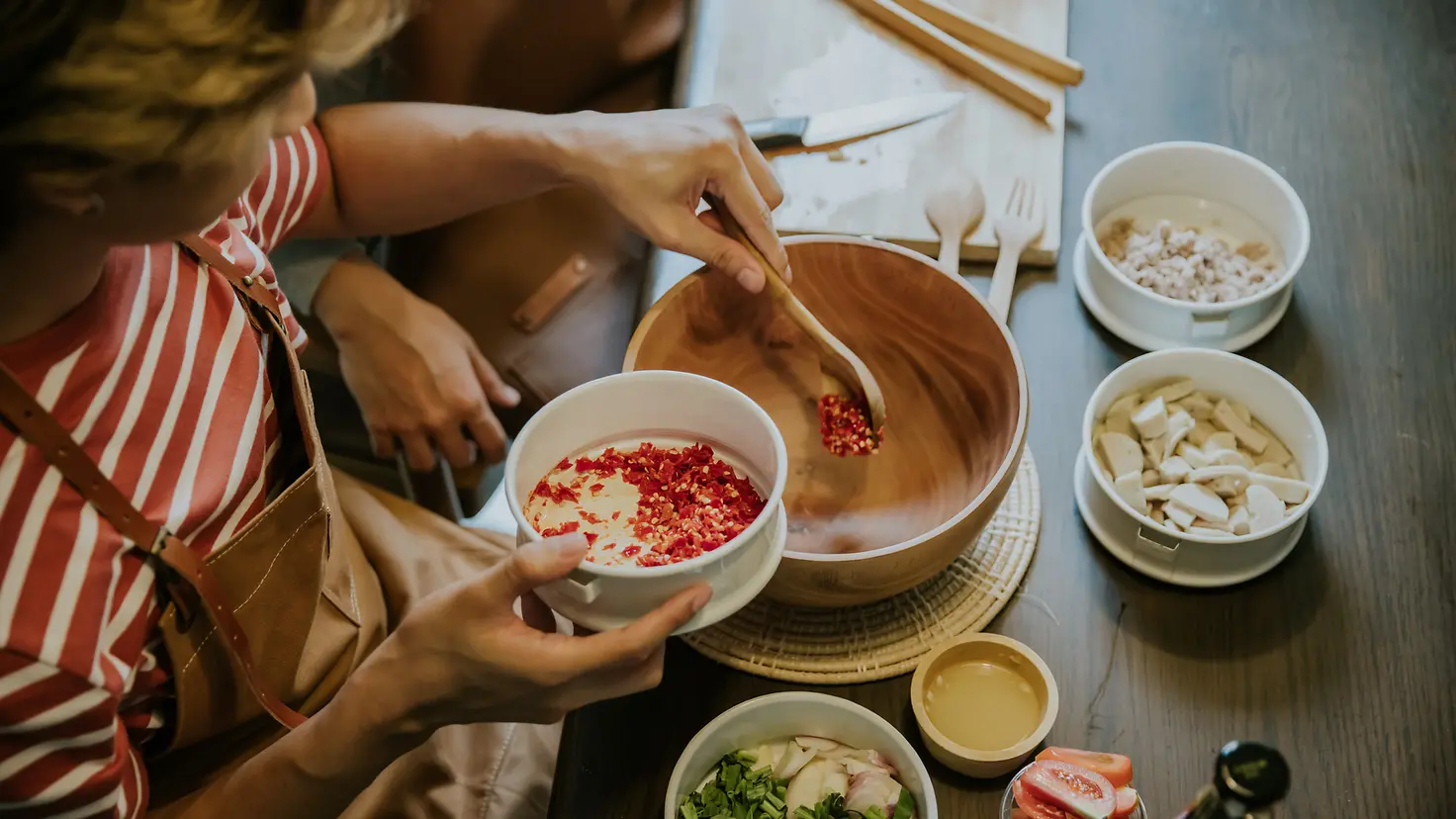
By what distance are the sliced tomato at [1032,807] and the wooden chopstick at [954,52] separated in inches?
32.4

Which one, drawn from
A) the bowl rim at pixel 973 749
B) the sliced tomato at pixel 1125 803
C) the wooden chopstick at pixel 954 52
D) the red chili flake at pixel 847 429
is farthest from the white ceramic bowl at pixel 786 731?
the wooden chopstick at pixel 954 52

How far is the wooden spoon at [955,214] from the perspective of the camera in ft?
4.00

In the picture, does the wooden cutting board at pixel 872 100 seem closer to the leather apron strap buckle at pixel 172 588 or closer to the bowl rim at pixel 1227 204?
the bowl rim at pixel 1227 204

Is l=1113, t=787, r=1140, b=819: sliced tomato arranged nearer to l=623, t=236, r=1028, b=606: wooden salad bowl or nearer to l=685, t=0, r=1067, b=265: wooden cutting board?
l=623, t=236, r=1028, b=606: wooden salad bowl

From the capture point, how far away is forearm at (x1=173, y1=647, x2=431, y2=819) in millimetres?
828

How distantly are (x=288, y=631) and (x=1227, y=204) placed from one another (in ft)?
3.53

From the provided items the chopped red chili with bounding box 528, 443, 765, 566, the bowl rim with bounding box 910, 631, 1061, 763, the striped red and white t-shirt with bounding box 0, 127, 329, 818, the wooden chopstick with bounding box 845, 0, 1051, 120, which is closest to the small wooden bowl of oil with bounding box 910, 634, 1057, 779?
the bowl rim with bounding box 910, 631, 1061, 763

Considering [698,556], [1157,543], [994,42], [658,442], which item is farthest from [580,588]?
[994,42]

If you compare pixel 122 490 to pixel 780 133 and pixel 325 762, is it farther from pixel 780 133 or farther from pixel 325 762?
pixel 780 133

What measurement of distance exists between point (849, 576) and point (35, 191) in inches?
23.9

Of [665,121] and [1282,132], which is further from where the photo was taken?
[1282,132]

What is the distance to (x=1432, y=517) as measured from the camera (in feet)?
3.48

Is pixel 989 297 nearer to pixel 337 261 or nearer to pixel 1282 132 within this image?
pixel 1282 132

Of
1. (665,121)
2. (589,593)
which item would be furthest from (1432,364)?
(589,593)
